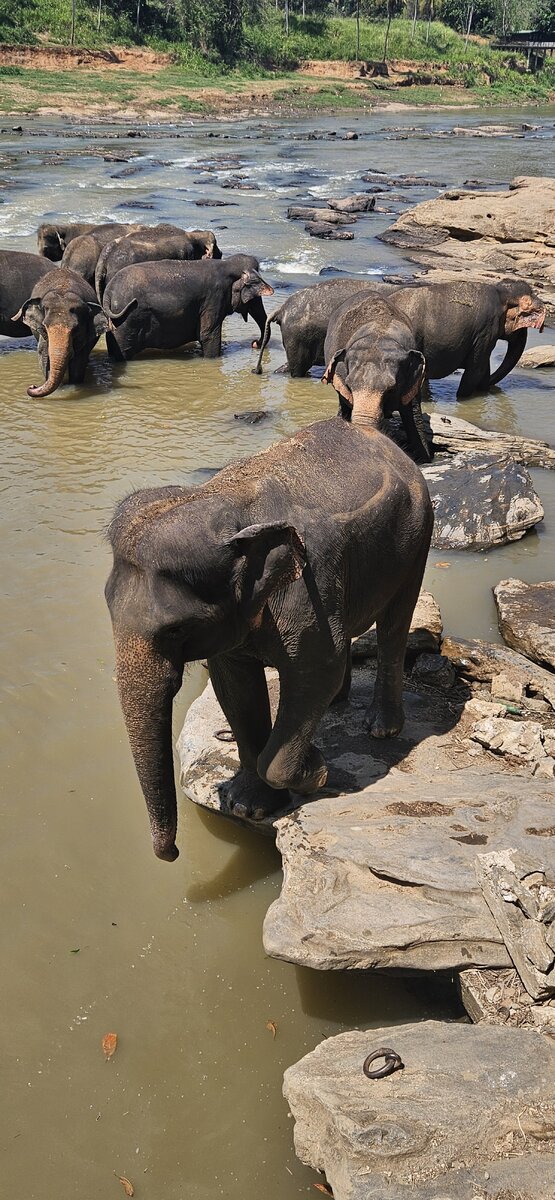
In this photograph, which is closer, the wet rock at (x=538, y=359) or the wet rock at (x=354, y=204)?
the wet rock at (x=538, y=359)

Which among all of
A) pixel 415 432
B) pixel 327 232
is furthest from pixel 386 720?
pixel 327 232

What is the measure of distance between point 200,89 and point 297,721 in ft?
175

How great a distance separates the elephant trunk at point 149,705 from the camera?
3195 mm

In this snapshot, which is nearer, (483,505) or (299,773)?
(299,773)

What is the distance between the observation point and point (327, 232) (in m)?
21.0

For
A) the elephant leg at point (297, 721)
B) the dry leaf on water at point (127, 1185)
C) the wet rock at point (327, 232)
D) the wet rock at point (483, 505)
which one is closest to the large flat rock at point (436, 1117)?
the dry leaf on water at point (127, 1185)

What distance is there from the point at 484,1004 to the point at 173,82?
2139 inches

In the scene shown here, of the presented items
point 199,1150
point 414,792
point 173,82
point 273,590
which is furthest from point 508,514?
point 173,82

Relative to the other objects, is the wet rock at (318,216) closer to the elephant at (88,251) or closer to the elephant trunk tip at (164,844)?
the elephant at (88,251)

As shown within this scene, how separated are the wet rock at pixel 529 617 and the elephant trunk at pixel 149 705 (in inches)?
114

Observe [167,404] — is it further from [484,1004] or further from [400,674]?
[484,1004]

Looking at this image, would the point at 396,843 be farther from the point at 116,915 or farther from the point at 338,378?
the point at 338,378

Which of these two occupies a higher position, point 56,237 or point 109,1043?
point 56,237

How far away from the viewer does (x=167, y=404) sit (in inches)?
422
